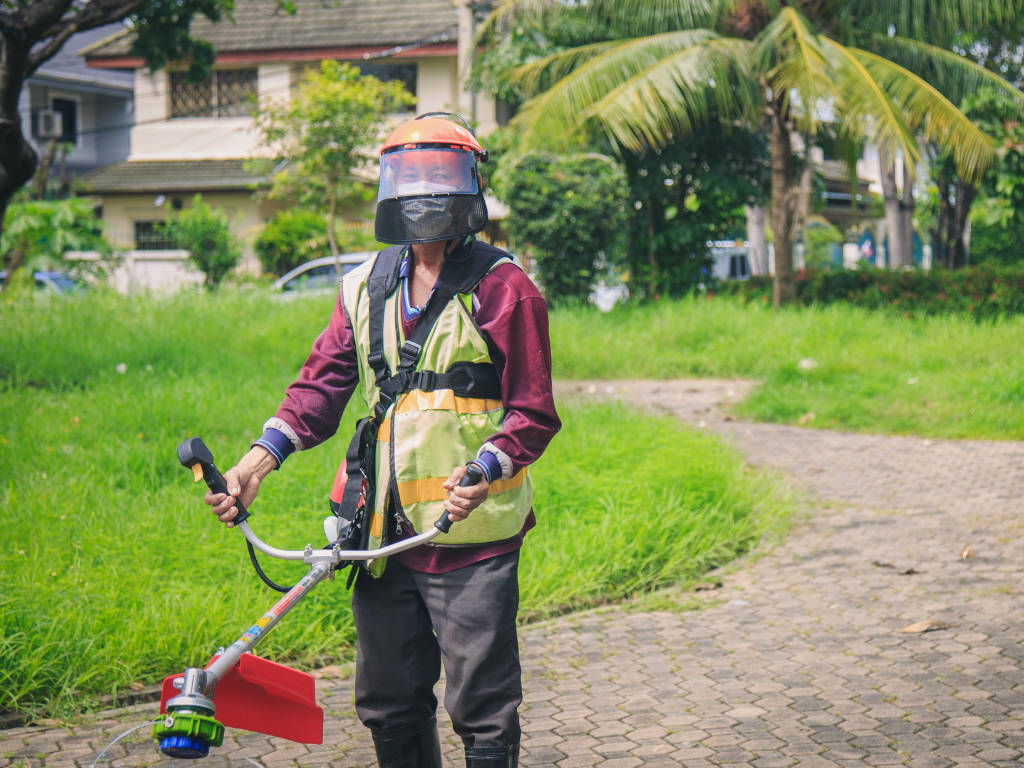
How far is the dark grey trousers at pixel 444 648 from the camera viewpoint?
8.96 feet

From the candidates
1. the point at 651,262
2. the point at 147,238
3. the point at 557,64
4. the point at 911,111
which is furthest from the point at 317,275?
the point at 147,238

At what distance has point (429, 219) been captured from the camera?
2775 mm

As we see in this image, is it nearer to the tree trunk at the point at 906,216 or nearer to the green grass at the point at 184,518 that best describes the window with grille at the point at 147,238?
the tree trunk at the point at 906,216

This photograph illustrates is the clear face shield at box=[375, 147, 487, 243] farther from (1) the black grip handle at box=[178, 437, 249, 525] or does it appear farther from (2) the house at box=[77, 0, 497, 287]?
(2) the house at box=[77, 0, 497, 287]

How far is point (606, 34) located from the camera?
17.1m

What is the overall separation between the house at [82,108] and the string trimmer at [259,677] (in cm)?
2965

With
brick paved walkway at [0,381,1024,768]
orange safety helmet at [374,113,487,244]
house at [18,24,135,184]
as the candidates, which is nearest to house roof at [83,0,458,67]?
house at [18,24,135,184]

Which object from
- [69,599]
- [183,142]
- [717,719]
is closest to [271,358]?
[69,599]

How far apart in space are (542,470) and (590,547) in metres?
1.02

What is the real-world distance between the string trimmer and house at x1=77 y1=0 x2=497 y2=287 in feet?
73.9

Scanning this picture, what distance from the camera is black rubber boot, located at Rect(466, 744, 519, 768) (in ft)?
8.88

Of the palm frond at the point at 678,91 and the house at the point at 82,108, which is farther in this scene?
the house at the point at 82,108

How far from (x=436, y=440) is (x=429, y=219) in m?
0.54

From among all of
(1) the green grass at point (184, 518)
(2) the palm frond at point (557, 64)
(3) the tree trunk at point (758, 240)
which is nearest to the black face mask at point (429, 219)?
(1) the green grass at point (184, 518)
